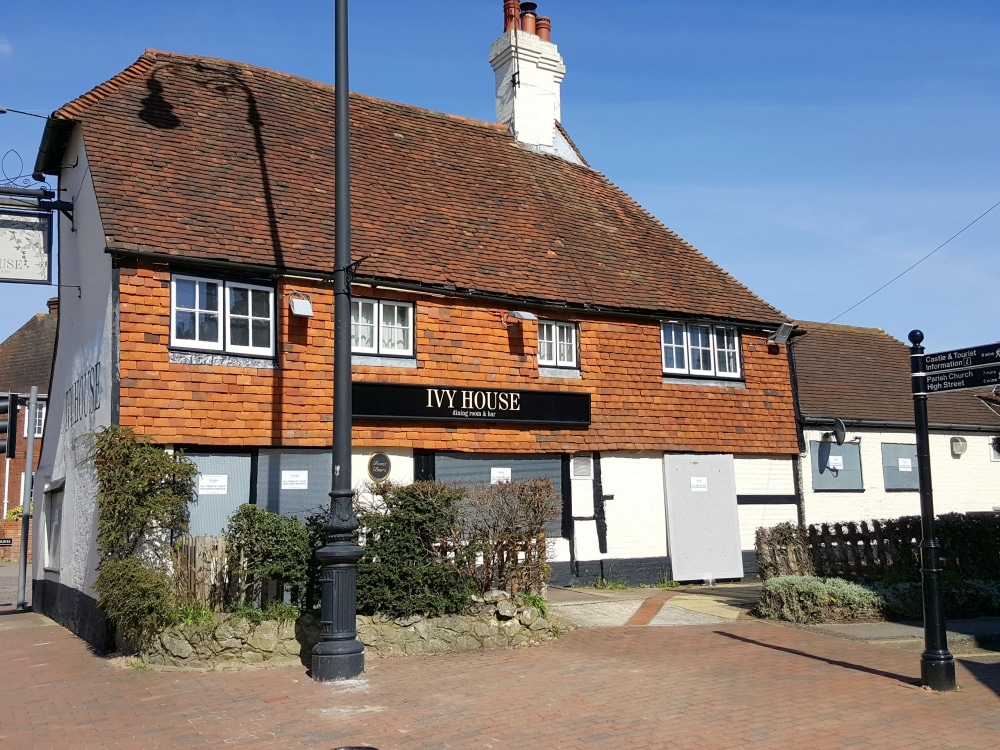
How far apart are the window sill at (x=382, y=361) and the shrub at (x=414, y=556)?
138 inches

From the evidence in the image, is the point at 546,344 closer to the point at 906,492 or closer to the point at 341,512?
the point at 341,512

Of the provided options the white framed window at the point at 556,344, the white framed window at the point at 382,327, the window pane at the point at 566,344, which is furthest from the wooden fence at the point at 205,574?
the window pane at the point at 566,344

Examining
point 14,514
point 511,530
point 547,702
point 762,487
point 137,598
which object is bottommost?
point 547,702

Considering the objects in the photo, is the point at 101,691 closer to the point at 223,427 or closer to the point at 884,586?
the point at 223,427

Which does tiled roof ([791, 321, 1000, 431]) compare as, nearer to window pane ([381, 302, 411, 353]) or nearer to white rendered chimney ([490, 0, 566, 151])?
white rendered chimney ([490, 0, 566, 151])

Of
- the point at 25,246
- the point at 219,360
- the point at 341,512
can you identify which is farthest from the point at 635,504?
the point at 25,246

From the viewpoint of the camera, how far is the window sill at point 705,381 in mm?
17484

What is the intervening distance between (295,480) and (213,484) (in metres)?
1.21

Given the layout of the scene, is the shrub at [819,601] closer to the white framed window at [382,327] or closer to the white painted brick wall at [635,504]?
the white painted brick wall at [635,504]

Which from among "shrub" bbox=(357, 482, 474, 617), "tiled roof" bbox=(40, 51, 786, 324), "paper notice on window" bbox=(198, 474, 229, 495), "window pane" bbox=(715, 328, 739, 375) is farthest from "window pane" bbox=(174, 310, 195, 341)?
"window pane" bbox=(715, 328, 739, 375)

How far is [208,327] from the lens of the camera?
13.3 metres

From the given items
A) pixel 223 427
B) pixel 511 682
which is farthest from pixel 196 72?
pixel 511 682

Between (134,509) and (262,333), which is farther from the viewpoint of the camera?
(262,333)

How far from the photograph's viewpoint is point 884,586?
43.0ft
